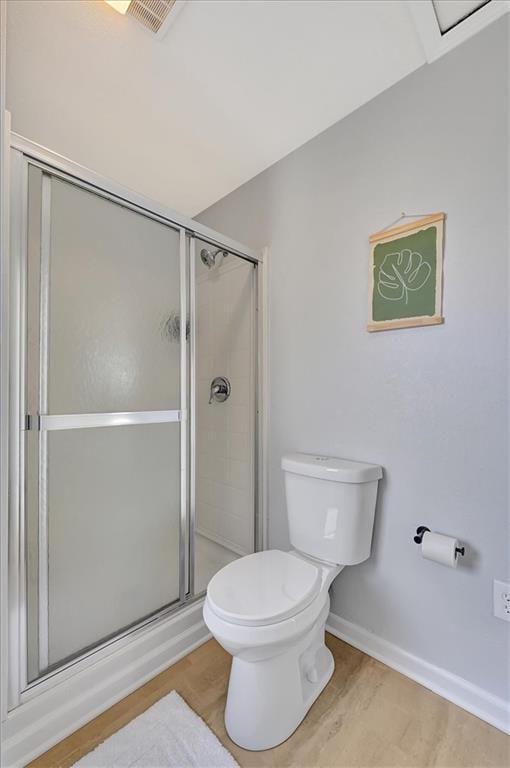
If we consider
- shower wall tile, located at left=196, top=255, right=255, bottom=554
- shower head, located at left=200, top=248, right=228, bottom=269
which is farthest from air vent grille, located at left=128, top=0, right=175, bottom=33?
shower wall tile, located at left=196, top=255, right=255, bottom=554

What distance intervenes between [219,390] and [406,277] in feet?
3.93

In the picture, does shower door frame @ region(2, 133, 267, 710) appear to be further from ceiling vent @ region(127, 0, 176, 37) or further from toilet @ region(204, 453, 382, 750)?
ceiling vent @ region(127, 0, 176, 37)

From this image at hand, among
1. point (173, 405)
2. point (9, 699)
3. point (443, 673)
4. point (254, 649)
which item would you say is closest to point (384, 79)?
point (173, 405)

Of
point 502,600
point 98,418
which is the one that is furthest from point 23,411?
point 502,600

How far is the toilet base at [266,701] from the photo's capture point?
1.06 meters

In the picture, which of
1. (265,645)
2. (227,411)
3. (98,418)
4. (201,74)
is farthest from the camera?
(227,411)

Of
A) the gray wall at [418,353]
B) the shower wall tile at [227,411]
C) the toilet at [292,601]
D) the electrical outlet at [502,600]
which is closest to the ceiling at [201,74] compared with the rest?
the gray wall at [418,353]

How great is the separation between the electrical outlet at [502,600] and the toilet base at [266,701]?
0.65 meters

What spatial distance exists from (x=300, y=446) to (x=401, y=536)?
1.87ft

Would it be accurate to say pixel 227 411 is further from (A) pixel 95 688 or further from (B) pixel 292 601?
(A) pixel 95 688

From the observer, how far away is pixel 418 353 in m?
1.30

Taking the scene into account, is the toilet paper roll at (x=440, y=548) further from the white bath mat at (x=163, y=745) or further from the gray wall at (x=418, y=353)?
the white bath mat at (x=163, y=745)

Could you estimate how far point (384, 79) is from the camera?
4.40 feet

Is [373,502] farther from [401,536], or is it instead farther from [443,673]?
[443,673]
